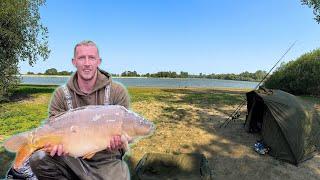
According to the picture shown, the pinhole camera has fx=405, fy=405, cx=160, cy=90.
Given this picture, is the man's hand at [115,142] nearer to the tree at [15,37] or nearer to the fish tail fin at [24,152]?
the fish tail fin at [24,152]

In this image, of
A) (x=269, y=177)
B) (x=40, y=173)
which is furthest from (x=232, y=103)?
(x=40, y=173)

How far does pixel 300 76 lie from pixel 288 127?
13.5m

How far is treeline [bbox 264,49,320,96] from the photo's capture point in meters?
23.0

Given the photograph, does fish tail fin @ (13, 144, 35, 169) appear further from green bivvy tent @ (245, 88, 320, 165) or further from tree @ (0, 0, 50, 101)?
tree @ (0, 0, 50, 101)

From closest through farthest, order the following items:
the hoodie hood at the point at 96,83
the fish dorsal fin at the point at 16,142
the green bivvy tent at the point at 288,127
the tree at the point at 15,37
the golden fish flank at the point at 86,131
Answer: the fish dorsal fin at the point at 16,142, the golden fish flank at the point at 86,131, the hoodie hood at the point at 96,83, the green bivvy tent at the point at 288,127, the tree at the point at 15,37

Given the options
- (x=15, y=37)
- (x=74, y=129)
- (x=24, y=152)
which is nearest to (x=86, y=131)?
(x=74, y=129)

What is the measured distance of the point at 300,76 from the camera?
23531 millimetres

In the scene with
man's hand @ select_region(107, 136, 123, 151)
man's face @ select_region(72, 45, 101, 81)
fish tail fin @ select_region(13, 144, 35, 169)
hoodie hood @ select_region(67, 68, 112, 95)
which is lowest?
fish tail fin @ select_region(13, 144, 35, 169)

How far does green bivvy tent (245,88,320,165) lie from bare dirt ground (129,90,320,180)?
30 cm

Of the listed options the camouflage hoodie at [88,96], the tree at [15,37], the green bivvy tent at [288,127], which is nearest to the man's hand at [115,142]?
the camouflage hoodie at [88,96]

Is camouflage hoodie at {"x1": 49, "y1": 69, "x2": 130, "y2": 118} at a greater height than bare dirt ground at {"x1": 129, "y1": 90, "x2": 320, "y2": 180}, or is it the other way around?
camouflage hoodie at {"x1": 49, "y1": 69, "x2": 130, "y2": 118}

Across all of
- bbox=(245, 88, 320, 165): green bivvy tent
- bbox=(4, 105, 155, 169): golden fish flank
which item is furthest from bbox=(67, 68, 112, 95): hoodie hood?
bbox=(245, 88, 320, 165): green bivvy tent

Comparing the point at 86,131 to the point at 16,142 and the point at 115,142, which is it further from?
the point at 16,142

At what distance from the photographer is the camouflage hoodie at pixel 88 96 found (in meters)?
5.00
